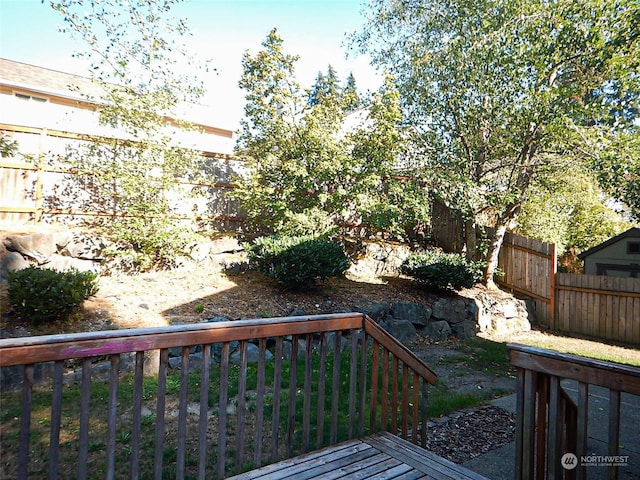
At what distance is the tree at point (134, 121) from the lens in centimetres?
630

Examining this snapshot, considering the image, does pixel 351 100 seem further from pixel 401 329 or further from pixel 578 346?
pixel 578 346

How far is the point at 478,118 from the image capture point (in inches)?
298

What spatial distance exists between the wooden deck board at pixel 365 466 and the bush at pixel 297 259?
3.71 m

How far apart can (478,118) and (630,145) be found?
248 cm

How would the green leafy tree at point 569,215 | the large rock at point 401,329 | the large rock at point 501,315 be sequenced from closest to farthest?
the large rock at point 401,329 < the large rock at point 501,315 < the green leafy tree at point 569,215

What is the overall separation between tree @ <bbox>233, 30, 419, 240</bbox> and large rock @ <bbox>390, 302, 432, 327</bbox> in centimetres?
173

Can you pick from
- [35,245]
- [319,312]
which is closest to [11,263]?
[35,245]

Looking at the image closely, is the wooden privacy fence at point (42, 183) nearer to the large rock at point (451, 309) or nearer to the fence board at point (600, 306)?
the large rock at point (451, 309)

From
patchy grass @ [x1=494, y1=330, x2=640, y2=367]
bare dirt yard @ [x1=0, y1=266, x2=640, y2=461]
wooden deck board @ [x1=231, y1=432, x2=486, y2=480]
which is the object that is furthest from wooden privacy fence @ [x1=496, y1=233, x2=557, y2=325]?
wooden deck board @ [x1=231, y1=432, x2=486, y2=480]

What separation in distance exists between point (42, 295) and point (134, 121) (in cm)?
327

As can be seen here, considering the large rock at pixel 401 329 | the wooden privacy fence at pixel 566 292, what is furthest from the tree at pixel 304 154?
the wooden privacy fence at pixel 566 292

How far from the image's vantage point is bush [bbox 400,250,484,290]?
762 centimetres

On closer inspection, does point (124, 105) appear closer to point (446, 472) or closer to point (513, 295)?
point (446, 472)

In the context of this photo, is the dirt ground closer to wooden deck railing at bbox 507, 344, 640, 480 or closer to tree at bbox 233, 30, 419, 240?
tree at bbox 233, 30, 419, 240
